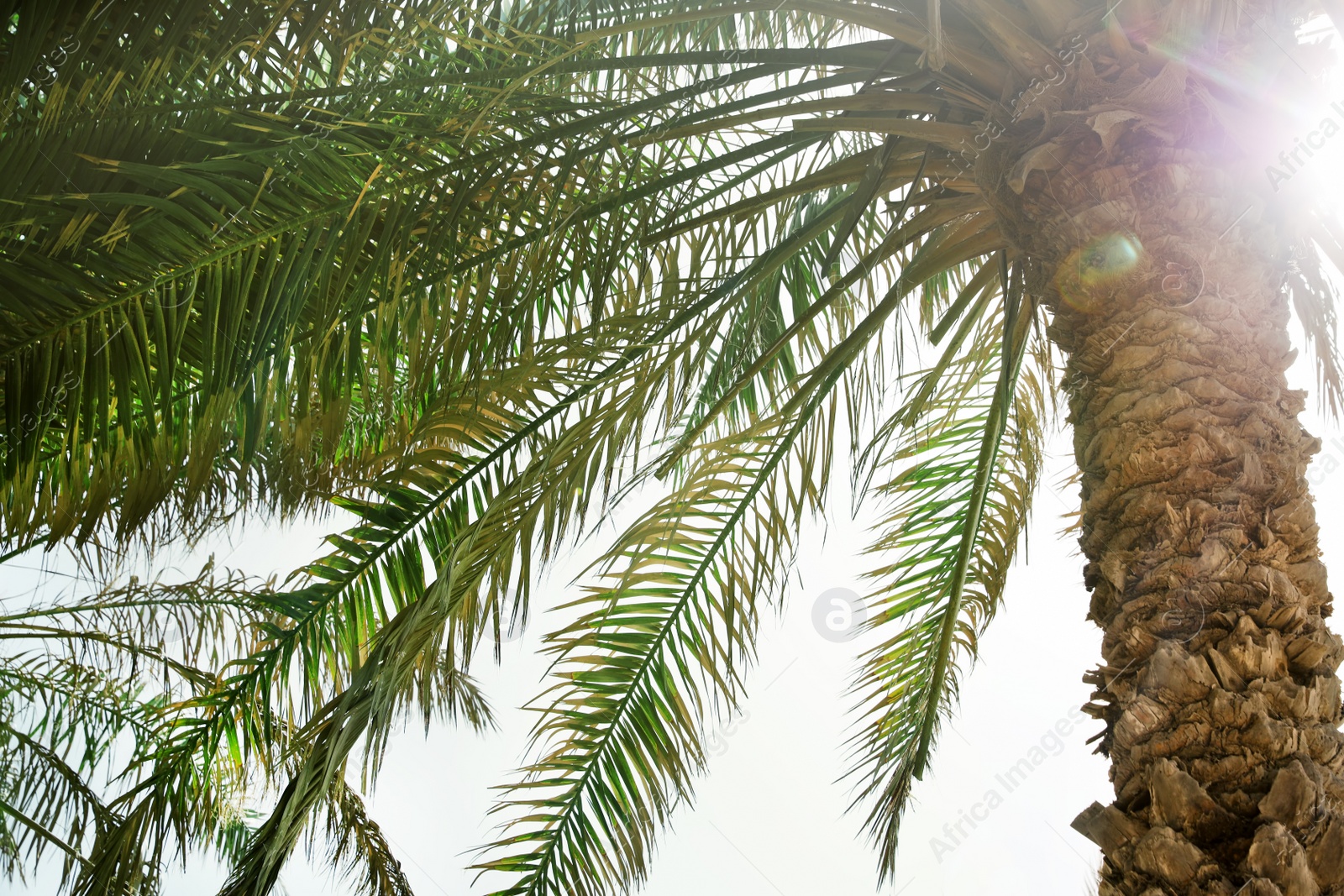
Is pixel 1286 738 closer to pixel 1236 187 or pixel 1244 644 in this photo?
pixel 1244 644

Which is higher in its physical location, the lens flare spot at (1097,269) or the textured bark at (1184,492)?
the lens flare spot at (1097,269)

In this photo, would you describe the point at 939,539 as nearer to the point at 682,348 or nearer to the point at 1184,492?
the point at 682,348

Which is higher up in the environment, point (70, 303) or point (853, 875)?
point (70, 303)

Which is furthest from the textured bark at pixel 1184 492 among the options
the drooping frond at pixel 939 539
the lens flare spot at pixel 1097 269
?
the drooping frond at pixel 939 539

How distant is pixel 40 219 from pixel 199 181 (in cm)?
39

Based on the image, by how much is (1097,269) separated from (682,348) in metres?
1.25

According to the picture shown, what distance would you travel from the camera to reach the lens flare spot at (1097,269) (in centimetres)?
223

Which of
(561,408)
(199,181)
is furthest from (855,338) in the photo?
(199,181)

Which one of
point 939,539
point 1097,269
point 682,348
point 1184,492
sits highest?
point 682,348

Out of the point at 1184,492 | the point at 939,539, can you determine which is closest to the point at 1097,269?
the point at 1184,492

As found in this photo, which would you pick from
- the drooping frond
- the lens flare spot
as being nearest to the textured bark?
the lens flare spot

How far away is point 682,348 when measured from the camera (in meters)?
3.13

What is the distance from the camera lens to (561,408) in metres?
3.49

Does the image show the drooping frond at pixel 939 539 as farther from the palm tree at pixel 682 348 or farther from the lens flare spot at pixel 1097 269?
the lens flare spot at pixel 1097 269
